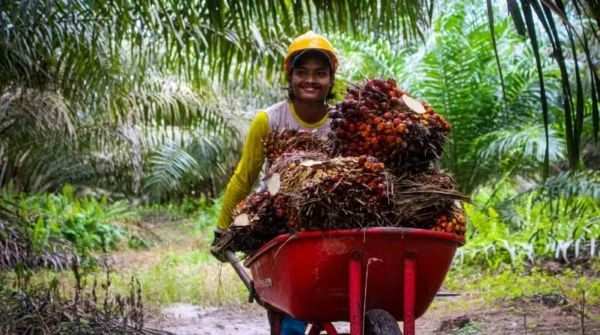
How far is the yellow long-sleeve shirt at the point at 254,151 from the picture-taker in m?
3.89

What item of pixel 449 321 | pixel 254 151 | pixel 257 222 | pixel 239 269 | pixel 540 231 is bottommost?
pixel 449 321

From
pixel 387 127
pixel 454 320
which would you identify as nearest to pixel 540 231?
pixel 454 320

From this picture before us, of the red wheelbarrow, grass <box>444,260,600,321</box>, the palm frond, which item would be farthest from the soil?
the palm frond

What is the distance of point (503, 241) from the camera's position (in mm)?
8523

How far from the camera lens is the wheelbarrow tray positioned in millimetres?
2758

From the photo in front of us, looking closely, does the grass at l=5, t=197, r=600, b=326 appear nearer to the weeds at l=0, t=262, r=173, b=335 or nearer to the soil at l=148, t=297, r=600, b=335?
the soil at l=148, t=297, r=600, b=335

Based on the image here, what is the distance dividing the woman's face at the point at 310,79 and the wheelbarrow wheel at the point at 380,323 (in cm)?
132

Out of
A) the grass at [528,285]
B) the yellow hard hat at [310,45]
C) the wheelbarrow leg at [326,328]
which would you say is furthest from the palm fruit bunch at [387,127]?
the grass at [528,285]

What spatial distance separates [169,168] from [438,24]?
6018mm

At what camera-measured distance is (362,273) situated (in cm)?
283

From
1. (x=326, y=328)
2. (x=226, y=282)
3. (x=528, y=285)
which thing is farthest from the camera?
(x=226, y=282)

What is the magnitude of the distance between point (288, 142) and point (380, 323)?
1171 millimetres

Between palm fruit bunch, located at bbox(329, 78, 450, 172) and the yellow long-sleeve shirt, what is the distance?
773mm

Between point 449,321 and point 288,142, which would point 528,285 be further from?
point 288,142
